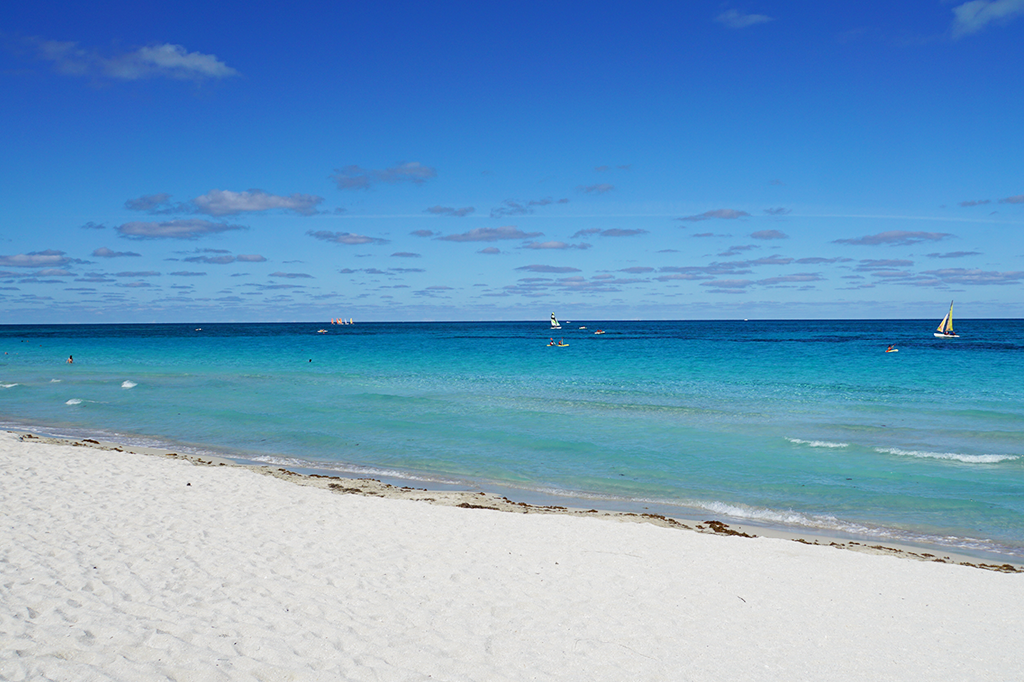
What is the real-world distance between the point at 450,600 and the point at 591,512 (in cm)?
446

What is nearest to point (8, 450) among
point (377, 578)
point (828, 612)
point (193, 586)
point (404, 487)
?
point (404, 487)

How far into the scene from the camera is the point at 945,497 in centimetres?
1177

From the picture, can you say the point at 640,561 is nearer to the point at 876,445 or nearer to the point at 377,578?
the point at 377,578

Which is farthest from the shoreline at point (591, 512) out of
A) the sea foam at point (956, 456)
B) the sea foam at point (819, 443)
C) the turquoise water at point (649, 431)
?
the sea foam at point (819, 443)

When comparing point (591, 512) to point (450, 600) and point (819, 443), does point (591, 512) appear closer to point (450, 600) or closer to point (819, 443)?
point (450, 600)

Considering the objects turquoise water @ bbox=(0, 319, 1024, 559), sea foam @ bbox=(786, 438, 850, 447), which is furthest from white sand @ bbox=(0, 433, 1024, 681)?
sea foam @ bbox=(786, 438, 850, 447)

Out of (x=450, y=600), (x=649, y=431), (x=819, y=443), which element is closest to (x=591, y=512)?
(x=450, y=600)

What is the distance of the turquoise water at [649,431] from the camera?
11.7 m

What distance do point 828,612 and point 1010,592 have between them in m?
2.52

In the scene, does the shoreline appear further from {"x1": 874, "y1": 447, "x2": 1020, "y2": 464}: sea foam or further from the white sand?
{"x1": 874, "y1": 447, "x2": 1020, "y2": 464}: sea foam

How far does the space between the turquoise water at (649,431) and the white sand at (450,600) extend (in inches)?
121

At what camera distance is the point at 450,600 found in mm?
6523

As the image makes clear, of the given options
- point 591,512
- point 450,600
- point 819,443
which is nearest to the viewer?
point 450,600

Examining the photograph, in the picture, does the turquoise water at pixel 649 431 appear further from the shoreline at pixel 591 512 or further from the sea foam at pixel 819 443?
the shoreline at pixel 591 512
